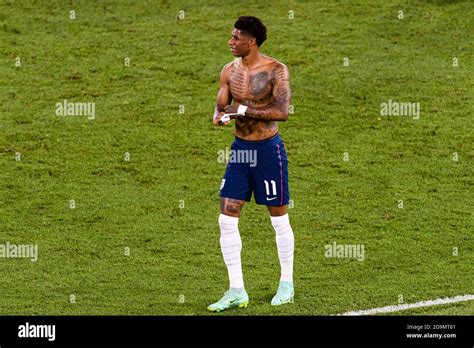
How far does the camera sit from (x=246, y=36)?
47.8ft

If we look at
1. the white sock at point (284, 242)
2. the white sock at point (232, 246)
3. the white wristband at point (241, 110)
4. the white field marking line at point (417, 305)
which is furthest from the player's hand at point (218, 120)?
the white field marking line at point (417, 305)

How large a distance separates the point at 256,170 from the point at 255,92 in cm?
86

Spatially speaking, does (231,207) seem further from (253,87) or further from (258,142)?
(253,87)

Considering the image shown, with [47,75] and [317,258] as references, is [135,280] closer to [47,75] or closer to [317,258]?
[317,258]

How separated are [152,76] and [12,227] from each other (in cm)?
655

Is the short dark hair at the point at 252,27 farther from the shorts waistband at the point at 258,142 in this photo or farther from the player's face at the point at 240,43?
the shorts waistband at the point at 258,142

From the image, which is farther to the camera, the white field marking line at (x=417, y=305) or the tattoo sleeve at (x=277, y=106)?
the white field marking line at (x=417, y=305)

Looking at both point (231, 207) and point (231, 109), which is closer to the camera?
point (231, 109)

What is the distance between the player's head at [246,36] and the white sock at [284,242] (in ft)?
6.30

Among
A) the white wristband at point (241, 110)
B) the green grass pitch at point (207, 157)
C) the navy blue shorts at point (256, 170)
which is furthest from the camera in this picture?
the green grass pitch at point (207, 157)

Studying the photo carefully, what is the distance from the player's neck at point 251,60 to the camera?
14695 millimetres

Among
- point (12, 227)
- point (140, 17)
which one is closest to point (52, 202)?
point (12, 227)

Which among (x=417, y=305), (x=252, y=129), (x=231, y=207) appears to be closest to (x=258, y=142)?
(x=252, y=129)

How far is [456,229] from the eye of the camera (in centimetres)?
1803
